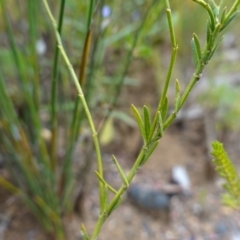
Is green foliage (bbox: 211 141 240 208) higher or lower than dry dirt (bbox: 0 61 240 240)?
higher

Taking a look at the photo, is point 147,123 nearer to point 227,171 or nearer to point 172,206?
point 227,171

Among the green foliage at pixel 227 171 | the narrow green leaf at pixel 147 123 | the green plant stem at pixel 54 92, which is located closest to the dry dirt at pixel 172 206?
the green plant stem at pixel 54 92

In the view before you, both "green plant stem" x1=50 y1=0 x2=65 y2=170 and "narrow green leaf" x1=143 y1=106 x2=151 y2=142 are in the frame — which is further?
"green plant stem" x1=50 y1=0 x2=65 y2=170

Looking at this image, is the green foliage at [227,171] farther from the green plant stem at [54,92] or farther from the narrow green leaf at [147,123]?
the green plant stem at [54,92]

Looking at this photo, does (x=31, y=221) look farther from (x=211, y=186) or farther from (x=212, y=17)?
(x=212, y=17)

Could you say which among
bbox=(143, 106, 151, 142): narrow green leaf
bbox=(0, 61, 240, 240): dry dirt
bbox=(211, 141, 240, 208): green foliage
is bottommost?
bbox=(0, 61, 240, 240): dry dirt

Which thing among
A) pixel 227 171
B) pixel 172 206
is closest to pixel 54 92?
pixel 227 171

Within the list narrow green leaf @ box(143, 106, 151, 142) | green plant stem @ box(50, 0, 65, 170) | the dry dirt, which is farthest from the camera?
the dry dirt

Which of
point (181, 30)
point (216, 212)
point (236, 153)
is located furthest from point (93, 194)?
point (181, 30)

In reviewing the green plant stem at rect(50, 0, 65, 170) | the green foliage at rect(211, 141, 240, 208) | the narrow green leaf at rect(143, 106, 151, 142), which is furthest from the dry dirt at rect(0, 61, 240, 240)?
the narrow green leaf at rect(143, 106, 151, 142)

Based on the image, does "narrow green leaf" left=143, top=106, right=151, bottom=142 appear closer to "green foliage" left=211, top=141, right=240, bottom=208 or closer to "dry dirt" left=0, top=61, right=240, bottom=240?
"green foliage" left=211, top=141, right=240, bottom=208
